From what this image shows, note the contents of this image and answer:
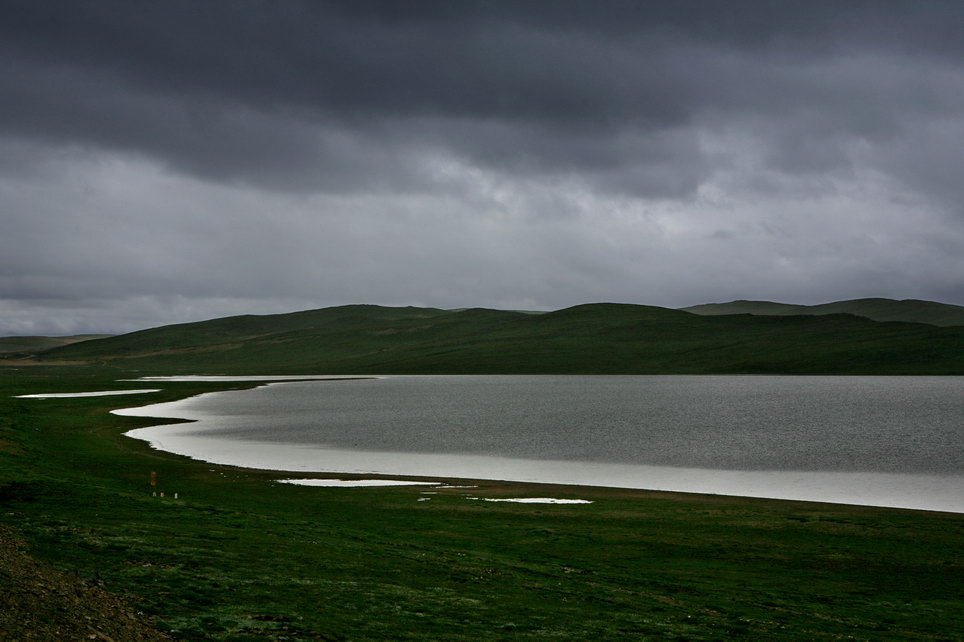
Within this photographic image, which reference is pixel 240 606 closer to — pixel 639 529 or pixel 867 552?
pixel 639 529

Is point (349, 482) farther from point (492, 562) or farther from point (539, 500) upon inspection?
point (492, 562)

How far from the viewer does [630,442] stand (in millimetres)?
72312

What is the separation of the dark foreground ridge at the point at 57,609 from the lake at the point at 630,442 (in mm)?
37821

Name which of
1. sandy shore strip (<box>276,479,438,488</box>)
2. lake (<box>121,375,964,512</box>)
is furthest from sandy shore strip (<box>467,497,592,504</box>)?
lake (<box>121,375,964,512</box>)

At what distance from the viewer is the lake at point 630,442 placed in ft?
166

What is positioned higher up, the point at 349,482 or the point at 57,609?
the point at 57,609

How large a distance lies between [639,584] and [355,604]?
942 cm

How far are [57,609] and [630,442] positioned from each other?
6319cm

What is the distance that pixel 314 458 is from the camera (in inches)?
2475

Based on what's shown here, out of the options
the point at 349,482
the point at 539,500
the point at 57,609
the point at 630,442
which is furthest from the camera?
the point at 630,442

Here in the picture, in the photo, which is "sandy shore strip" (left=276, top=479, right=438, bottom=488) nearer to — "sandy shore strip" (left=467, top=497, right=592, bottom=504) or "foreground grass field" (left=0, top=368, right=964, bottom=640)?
"foreground grass field" (left=0, top=368, right=964, bottom=640)

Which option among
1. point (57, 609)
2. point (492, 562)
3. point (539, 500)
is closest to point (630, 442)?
point (539, 500)

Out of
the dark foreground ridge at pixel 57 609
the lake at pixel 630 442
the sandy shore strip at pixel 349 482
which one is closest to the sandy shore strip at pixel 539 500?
the sandy shore strip at pixel 349 482

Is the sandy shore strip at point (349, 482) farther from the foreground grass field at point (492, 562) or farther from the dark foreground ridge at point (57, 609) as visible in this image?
the dark foreground ridge at point (57, 609)
